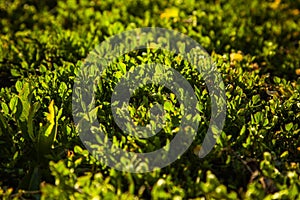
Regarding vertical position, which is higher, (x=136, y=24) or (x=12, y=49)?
(x=136, y=24)

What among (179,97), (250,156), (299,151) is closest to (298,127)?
(299,151)

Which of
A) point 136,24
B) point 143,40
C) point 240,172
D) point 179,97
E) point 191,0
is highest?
point 191,0

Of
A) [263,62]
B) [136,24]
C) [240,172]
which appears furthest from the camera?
[136,24]

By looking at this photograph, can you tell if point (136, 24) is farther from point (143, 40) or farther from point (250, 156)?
point (250, 156)

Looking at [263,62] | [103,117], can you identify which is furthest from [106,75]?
[263,62]

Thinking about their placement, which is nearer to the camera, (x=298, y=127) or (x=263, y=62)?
(x=298, y=127)

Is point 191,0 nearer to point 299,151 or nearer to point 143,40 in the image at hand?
point 143,40

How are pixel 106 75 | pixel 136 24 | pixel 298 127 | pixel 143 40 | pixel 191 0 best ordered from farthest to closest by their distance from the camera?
pixel 191 0
pixel 136 24
pixel 143 40
pixel 106 75
pixel 298 127
